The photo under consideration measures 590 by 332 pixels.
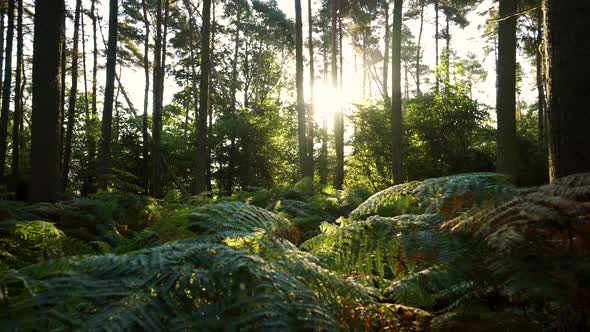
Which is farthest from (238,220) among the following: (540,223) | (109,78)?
(109,78)

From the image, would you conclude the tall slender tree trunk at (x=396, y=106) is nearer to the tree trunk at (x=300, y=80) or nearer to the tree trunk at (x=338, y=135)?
the tree trunk at (x=300, y=80)

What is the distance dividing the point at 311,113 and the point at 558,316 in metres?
23.8

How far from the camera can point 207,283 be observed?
1.22m

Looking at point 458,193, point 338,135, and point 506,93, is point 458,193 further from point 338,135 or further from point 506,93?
point 338,135

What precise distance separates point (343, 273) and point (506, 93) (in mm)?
8723

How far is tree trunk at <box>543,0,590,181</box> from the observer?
2.93 meters

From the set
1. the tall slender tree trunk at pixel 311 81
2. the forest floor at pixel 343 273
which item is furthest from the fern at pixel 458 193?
the tall slender tree trunk at pixel 311 81

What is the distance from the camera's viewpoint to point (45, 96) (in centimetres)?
715

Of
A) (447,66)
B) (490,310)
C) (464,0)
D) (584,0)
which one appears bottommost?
(490,310)

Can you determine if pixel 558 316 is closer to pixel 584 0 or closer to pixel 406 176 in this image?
pixel 584 0

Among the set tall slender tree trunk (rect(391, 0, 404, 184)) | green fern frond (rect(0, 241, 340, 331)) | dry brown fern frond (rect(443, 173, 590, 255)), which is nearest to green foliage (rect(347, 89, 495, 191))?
tall slender tree trunk (rect(391, 0, 404, 184))

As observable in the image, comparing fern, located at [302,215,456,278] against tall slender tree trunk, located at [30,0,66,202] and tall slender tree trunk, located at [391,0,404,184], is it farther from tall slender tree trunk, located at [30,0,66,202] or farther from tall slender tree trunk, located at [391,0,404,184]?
tall slender tree trunk, located at [391,0,404,184]

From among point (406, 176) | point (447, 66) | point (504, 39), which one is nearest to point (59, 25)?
point (504, 39)

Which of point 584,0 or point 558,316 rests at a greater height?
point 584,0
